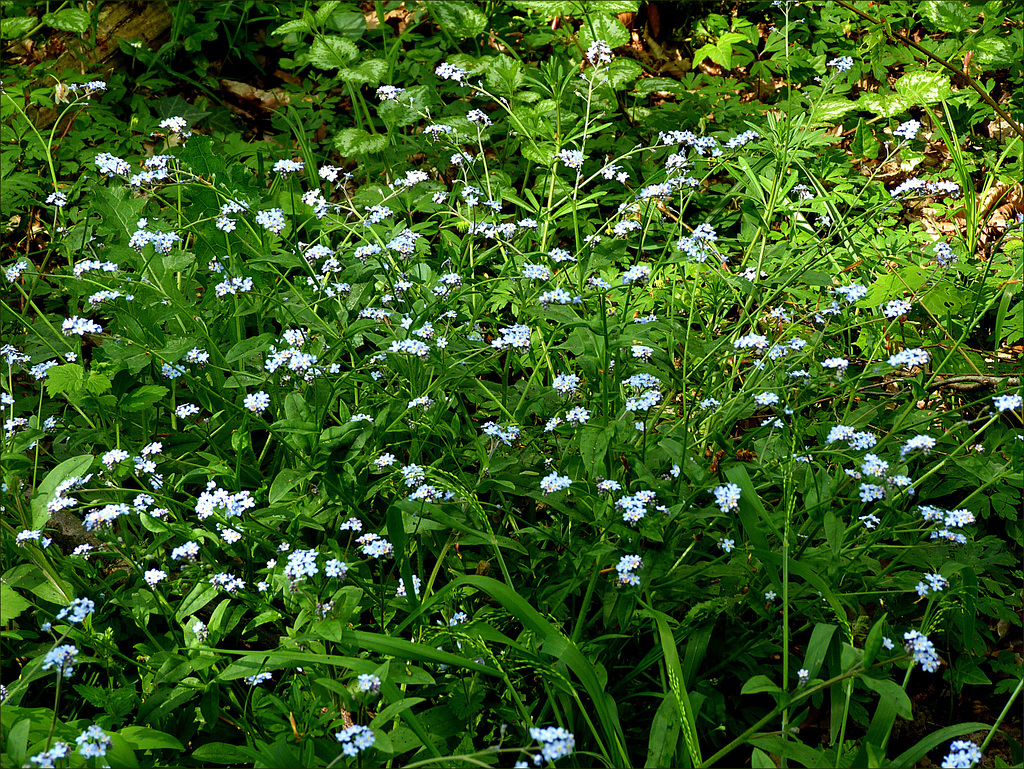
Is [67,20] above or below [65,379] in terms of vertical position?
above

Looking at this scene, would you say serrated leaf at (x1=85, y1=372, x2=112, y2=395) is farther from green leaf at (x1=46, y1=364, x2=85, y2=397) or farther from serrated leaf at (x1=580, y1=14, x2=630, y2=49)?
serrated leaf at (x1=580, y1=14, x2=630, y2=49)

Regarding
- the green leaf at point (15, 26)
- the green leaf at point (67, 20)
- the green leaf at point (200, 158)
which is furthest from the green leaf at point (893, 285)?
the green leaf at point (15, 26)

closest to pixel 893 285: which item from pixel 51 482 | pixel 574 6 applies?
pixel 574 6

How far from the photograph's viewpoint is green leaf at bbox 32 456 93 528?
1938 millimetres

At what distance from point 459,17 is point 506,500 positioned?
2.52m

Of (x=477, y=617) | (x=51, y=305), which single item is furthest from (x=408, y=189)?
(x=477, y=617)

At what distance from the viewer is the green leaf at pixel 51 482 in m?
1.94

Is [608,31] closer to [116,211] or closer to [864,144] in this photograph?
[864,144]

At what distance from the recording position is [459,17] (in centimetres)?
379

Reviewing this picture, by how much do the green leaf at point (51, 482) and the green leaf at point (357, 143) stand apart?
169 centimetres

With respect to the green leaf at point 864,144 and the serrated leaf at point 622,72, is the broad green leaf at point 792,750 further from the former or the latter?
the green leaf at point 864,144

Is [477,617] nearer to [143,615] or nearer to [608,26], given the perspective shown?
[143,615]

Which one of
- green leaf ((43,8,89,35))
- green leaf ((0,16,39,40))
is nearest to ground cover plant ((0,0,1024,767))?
green leaf ((43,8,89,35))

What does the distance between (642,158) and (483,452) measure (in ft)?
7.22
